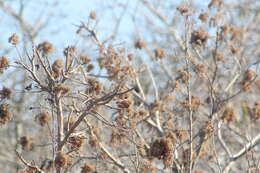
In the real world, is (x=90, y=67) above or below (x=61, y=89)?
above

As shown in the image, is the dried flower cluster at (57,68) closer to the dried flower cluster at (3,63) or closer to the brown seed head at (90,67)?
the dried flower cluster at (3,63)

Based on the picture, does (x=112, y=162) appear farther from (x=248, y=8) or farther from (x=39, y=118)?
(x=248, y=8)

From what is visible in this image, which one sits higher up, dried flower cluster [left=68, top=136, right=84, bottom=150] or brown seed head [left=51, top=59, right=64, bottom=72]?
brown seed head [left=51, top=59, right=64, bottom=72]

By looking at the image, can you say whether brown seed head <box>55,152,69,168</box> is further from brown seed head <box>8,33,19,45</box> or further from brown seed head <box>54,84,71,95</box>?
brown seed head <box>8,33,19,45</box>

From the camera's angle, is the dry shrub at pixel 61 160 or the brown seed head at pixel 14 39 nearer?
the dry shrub at pixel 61 160

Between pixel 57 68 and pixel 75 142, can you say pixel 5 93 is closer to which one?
pixel 57 68

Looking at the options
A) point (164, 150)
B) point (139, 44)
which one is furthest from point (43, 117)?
point (139, 44)

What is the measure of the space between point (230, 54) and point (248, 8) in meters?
5.90

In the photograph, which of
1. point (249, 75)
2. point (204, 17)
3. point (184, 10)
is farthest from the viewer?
point (204, 17)

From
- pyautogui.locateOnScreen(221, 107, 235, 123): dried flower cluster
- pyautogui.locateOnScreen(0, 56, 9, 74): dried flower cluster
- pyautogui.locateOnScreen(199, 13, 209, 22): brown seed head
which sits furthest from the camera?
pyautogui.locateOnScreen(199, 13, 209, 22): brown seed head

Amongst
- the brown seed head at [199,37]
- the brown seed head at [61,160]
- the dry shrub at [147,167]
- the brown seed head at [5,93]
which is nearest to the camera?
the brown seed head at [61,160]

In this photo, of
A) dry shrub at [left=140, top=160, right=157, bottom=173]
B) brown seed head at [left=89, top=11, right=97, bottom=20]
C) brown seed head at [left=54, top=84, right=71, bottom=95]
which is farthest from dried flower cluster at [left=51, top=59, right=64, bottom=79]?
brown seed head at [left=89, top=11, right=97, bottom=20]

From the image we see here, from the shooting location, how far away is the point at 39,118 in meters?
5.08

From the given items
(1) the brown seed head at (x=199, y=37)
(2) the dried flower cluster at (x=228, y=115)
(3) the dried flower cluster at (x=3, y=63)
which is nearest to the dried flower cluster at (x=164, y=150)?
(3) the dried flower cluster at (x=3, y=63)
